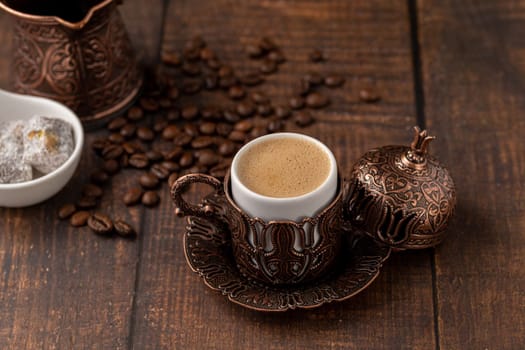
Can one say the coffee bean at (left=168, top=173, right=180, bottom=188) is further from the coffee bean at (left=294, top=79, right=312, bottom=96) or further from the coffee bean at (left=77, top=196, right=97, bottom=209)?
the coffee bean at (left=294, top=79, right=312, bottom=96)

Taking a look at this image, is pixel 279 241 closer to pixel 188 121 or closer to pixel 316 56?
pixel 188 121

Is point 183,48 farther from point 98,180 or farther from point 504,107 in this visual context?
point 504,107

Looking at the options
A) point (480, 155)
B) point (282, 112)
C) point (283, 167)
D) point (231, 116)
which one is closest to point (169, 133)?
point (231, 116)

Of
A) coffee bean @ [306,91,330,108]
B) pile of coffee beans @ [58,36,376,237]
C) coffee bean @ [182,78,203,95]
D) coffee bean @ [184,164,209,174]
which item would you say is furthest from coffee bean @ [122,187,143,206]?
coffee bean @ [306,91,330,108]

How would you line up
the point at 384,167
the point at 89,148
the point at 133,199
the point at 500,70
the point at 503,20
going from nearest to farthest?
the point at 384,167, the point at 133,199, the point at 89,148, the point at 500,70, the point at 503,20

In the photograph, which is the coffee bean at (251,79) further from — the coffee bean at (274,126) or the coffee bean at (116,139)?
the coffee bean at (116,139)

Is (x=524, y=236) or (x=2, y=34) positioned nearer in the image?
(x=524, y=236)

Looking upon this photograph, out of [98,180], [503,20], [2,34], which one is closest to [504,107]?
[503,20]
